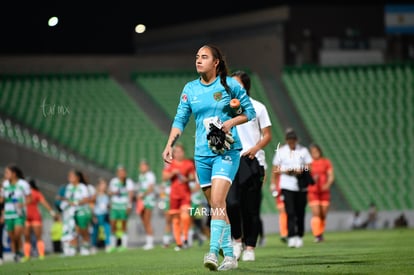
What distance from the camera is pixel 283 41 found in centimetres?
4228

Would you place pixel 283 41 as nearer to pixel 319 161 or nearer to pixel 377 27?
pixel 377 27

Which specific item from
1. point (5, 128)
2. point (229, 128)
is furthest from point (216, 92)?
point (5, 128)

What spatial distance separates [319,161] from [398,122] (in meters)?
15.4

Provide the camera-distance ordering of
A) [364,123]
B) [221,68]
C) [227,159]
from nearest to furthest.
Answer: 1. [227,159]
2. [221,68]
3. [364,123]

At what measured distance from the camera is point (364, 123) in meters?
39.8

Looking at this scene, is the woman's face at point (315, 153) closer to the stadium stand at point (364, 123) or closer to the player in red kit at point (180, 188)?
the player in red kit at point (180, 188)

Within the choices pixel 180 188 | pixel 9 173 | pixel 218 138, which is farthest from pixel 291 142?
pixel 218 138

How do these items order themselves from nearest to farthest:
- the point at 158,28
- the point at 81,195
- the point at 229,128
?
1. the point at 229,128
2. the point at 81,195
3. the point at 158,28

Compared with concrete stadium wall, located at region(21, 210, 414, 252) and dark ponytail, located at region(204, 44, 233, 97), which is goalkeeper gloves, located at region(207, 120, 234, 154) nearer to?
dark ponytail, located at region(204, 44, 233, 97)

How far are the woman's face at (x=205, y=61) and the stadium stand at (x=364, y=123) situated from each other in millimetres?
24718

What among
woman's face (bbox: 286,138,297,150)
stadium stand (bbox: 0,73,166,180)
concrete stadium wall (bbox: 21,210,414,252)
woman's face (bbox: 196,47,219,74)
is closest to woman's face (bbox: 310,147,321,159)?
woman's face (bbox: 286,138,297,150)

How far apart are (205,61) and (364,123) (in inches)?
1134

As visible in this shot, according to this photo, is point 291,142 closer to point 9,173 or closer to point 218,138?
point 9,173

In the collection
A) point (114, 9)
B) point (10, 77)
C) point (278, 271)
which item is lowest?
point (278, 271)
